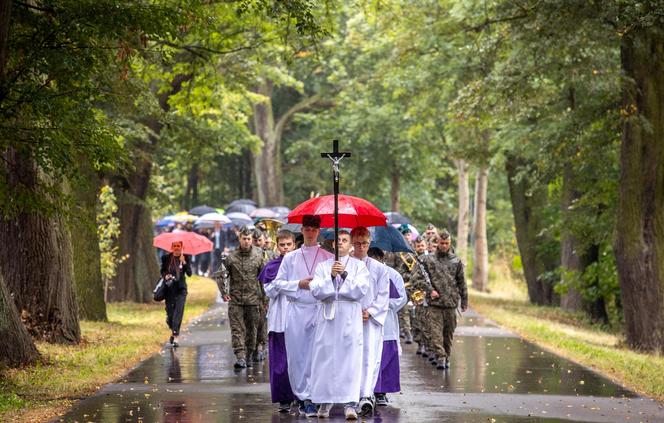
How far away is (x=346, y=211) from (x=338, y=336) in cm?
123

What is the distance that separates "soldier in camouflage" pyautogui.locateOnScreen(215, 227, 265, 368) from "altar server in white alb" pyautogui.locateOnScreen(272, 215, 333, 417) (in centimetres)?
443

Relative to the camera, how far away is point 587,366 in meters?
17.5

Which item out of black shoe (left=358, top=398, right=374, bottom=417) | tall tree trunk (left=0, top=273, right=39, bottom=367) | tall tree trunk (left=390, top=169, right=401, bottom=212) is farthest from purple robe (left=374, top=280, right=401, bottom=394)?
tall tree trunk (left=390, top=169, right=401, bottom=212)

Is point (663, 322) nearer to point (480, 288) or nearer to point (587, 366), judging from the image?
point (587, 366)

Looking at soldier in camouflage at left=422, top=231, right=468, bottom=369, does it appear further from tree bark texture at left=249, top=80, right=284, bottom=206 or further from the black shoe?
tree bark texture at left=249, top=80, right=284, bottom=206

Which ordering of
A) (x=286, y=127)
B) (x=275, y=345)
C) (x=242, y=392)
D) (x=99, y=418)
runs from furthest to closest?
(x=286, y=127)
(x=242, y=392)
(x=275, y=345)
(x=99, y=418)

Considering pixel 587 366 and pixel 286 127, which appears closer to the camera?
pixel 587 366

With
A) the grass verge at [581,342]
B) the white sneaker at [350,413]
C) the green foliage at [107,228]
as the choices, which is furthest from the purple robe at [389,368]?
the green foliage at [107,228]

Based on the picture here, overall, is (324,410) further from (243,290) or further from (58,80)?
(243,290)

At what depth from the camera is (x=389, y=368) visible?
500 inches

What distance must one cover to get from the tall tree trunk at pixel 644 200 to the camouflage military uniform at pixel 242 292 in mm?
7572

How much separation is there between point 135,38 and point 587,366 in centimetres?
752

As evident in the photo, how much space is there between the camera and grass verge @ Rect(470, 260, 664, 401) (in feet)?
52.0

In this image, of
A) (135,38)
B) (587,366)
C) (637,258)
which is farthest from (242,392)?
(637,258)
